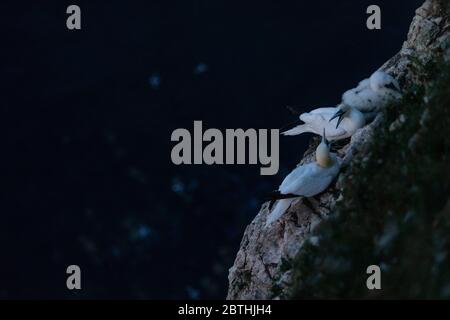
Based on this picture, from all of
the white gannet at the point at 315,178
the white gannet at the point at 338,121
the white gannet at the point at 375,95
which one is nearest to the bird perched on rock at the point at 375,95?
the white gannet at the point at 375,95

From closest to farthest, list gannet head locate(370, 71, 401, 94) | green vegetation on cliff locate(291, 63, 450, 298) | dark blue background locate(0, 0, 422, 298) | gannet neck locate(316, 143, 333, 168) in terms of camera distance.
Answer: green vegetation on cliff locate(291, 63, 450, 298) → gannet neck locate(316, 143, 333, 168) → gannet head locate(370, 71, 401, 94) → dark blue background locate(0, 0, 422, 298)

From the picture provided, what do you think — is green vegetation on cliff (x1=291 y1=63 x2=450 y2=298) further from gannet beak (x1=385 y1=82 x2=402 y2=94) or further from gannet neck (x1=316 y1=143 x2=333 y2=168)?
gannet beak (x1=385 y1=82 x2=402 y2=94)

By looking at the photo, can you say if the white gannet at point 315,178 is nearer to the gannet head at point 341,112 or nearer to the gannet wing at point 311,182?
the gannet wing at point 311,182

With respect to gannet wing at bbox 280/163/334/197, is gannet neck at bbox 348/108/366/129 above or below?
above

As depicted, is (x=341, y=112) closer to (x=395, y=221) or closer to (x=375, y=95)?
(x=375, y=95)

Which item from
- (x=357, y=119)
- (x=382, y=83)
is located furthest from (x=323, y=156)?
(x=382, y=83)

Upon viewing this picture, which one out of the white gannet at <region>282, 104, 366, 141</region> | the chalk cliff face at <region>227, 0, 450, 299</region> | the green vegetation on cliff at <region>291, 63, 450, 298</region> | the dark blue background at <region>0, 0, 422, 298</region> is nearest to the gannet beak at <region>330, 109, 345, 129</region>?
the white gannet at <region>282, 104, 366, 141</region>

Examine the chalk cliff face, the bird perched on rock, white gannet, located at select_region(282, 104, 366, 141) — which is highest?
the bird perched on rock
